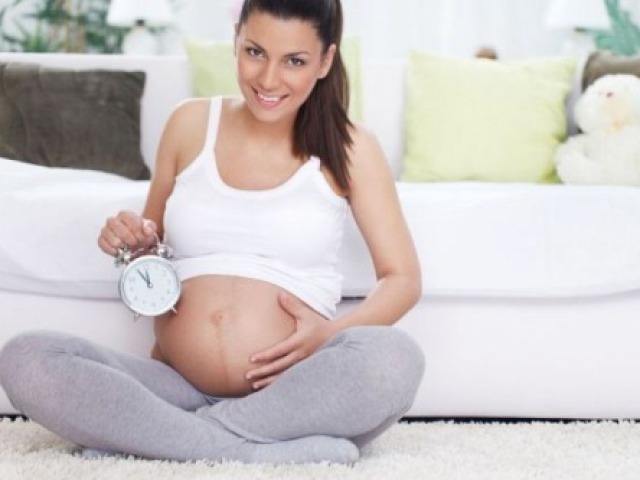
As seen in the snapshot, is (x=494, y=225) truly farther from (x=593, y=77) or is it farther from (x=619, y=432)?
(x=593, y=77)

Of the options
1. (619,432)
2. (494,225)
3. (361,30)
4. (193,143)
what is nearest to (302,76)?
(193,143)

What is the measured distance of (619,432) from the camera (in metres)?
2.03

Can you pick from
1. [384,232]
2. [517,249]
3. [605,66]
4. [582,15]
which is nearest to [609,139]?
[605,66]

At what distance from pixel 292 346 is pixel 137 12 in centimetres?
289

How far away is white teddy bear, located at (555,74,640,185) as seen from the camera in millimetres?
2832

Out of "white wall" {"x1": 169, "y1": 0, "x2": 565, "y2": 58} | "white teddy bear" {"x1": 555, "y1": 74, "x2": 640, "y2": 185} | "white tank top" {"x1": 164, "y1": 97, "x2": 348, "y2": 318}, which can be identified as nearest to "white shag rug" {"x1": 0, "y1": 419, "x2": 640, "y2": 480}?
"white tank top" {"x1": 164, "y1": 97, "x2": 348, "y2": 318}

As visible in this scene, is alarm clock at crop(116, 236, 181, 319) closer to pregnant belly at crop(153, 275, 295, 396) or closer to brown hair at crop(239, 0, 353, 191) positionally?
pregnant belly at crop(153, 275, 295, 396)

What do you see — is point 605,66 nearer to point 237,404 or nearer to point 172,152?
point 172,152

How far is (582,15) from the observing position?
4.36 m

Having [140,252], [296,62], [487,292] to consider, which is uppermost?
[296,62]

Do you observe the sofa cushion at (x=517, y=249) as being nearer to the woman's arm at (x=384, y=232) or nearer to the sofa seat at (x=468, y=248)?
the sofa seat at (x=468, y=248)

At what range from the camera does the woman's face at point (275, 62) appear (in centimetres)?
177

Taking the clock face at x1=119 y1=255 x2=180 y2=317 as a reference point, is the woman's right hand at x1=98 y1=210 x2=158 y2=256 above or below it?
above

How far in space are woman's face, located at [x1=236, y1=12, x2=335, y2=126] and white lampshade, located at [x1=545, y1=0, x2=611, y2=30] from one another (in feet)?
9.01
